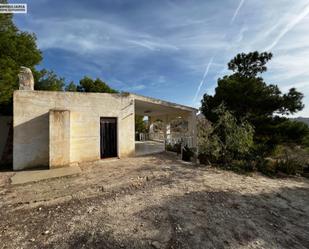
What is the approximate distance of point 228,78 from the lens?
1309 centimetres

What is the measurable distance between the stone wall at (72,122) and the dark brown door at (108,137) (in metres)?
0.29

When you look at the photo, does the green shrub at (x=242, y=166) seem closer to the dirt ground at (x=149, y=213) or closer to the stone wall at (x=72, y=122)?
the dirt ground at (x=149, y=213)

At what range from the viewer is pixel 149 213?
414 centimetres

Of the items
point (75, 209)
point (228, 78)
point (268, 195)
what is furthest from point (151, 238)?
point (228, 78)

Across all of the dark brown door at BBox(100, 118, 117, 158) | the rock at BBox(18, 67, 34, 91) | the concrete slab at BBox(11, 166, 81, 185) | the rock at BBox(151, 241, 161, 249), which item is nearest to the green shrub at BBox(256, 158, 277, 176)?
the dark brown door at BBox(100, 118, 117, 158)

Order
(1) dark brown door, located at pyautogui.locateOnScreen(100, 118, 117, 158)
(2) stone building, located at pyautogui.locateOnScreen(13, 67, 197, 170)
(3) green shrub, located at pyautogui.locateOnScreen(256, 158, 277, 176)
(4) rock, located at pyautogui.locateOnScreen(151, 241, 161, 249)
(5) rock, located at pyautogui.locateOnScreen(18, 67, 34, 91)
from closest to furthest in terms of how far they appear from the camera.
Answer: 1. (4) rock, located at pyautogui.locateOnScreen(151, 241, 161, 249)
2. (2) stone building, located at pyautogui.locateOnScreen(13, 67, 197, 170)
3. (5) rock, located at pyautogui.locateOnScreen(18, 67, 34, 91)
4. (1) dark brown door, located at pyautogui.locateOnScreen(100, 118, 117, 158)
5. (3) green shrub, located at pyautogui.locateOnScreen(256, 158, 277, 176)

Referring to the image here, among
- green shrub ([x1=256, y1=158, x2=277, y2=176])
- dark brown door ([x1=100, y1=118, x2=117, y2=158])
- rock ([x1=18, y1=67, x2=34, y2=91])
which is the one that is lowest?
green shrub ([x1=256, y1=158, x2=277, y2=176])

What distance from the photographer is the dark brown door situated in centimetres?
923

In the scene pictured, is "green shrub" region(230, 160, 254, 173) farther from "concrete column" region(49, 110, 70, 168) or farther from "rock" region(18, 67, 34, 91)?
"rock" region(18, 67, 34, 91)

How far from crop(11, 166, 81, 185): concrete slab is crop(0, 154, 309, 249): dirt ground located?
37 cm

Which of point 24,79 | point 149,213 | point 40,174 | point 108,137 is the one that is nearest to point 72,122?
point 108,137

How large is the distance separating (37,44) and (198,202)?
46.2 feet

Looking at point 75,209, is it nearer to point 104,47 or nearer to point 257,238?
point 257,238

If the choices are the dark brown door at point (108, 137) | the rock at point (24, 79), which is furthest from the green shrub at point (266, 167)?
the rock at point (24, 79)
